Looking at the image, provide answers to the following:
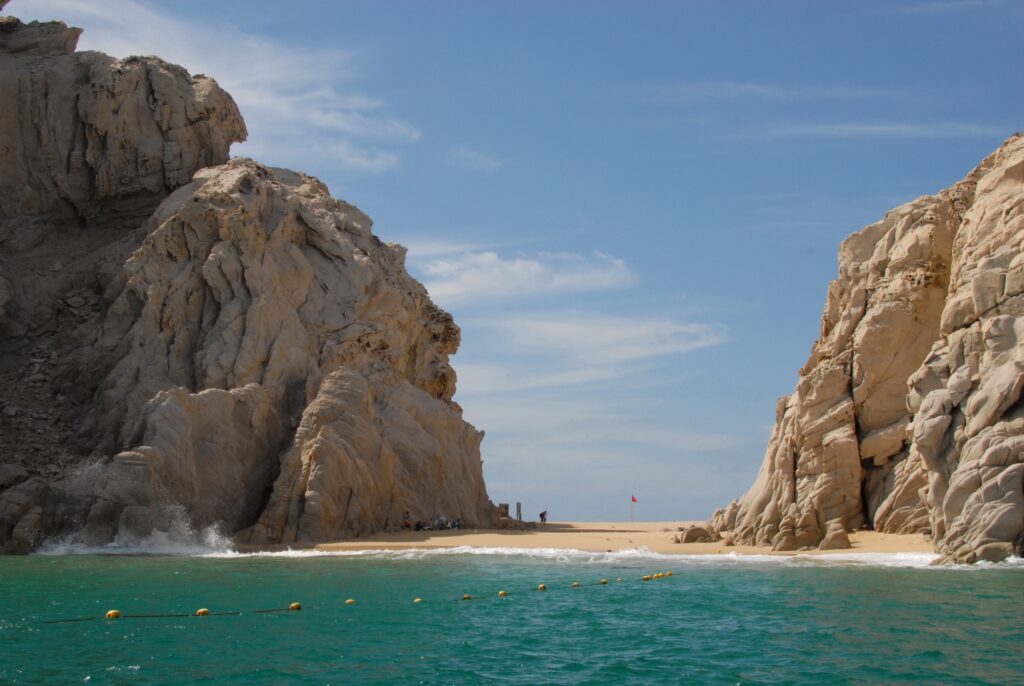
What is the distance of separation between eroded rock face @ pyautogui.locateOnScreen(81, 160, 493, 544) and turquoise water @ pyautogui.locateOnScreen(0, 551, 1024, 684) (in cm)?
739

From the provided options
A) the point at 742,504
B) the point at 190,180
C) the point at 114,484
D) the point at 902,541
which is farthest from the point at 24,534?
the point at 902,541

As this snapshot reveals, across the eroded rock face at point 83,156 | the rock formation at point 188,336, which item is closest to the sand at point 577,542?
the rock formation at point 188,336

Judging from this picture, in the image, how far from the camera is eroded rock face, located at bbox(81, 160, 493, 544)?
133 feet

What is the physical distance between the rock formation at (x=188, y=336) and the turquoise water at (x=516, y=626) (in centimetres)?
766

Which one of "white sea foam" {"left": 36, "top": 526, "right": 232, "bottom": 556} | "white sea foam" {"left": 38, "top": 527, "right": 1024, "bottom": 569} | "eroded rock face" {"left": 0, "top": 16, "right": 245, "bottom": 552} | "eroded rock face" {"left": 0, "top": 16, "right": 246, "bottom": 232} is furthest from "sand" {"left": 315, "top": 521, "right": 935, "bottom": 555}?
"eroded rock face" {"left": 0, "top": 16, "right": 246, "bottom": 232}

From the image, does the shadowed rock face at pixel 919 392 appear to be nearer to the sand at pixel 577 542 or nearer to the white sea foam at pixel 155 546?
the sand at pixel 577 542

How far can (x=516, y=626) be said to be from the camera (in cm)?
2298

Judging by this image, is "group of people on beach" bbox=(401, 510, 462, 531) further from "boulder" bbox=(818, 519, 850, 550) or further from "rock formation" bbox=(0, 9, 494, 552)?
"boulder" bbox=(818, 519, 850, 550)

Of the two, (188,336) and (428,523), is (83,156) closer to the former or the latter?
(188,336)

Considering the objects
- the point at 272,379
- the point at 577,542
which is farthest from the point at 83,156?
the point at 577,542

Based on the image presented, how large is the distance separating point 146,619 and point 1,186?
39.1 meters

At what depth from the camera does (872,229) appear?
139ft

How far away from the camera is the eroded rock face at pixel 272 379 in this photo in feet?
133

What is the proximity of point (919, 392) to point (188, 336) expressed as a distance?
29.5 m
